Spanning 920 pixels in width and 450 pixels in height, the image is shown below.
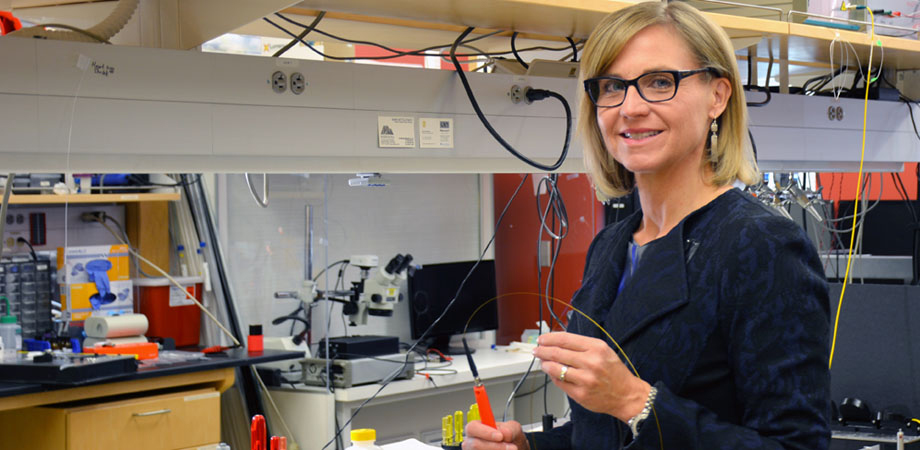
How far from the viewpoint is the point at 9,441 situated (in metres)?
3.15

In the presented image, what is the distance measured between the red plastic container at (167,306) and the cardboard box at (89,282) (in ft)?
0.26

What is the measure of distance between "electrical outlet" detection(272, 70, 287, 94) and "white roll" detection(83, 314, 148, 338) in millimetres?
2363

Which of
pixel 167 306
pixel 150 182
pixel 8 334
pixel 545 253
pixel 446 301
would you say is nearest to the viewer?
pixel 8 334

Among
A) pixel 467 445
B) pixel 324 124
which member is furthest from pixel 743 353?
pixel 324 124

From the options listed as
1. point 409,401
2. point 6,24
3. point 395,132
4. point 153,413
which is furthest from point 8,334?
point 395,132

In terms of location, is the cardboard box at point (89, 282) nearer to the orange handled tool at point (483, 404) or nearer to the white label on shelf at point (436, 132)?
the white label on shelf at point (436, 132)

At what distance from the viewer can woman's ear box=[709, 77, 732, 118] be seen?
114 centimetres

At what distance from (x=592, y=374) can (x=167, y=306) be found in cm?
324

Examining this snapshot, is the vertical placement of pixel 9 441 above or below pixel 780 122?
below

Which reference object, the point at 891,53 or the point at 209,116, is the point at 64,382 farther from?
the point at 891,53

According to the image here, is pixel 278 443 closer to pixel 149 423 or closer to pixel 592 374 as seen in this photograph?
pixel 592 374

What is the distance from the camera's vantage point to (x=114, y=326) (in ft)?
11.4

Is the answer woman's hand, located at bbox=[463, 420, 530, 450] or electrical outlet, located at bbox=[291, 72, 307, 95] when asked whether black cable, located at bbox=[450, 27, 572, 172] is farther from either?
woman's hand, located at bbox=[463, 420, 530, 450]

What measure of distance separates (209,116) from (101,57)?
0.56ft
